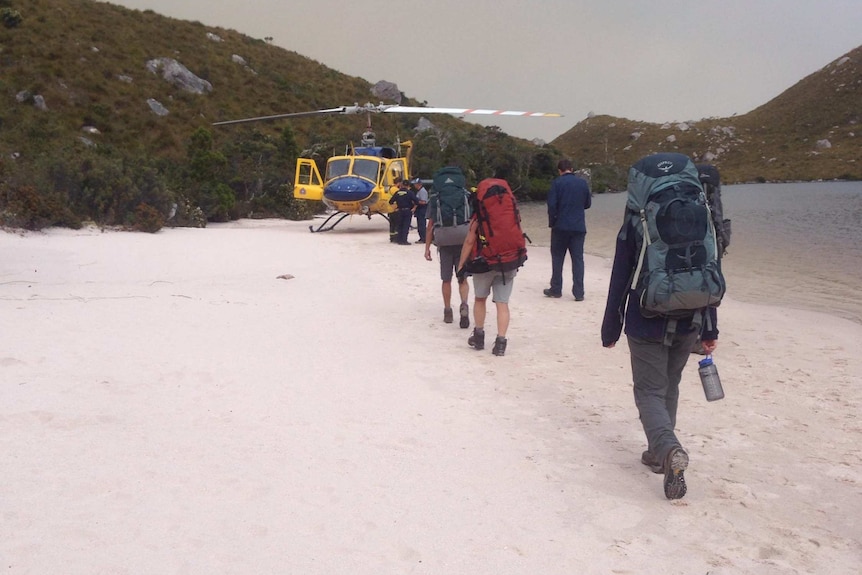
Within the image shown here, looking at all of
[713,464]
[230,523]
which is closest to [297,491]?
[230,523]

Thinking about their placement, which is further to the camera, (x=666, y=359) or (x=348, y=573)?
(x=666, y=359)

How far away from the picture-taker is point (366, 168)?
18.5 metres

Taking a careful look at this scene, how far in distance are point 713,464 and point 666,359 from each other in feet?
2.78

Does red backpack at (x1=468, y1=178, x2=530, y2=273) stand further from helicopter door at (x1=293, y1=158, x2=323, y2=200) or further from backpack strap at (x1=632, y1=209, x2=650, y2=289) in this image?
helicopter door at (x1=293, y1=158, x2=323, y2=200)

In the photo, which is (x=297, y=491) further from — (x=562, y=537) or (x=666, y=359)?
(x=666, y=359)

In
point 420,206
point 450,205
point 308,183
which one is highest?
point 308,183

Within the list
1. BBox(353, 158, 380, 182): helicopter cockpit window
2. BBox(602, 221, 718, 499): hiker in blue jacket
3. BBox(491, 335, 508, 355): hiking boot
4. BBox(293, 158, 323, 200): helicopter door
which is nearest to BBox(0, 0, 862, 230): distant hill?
BBox(293, 158, 323, 200): helicopter door

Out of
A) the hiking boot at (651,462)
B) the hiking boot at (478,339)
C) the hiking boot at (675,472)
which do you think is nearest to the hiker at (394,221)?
the hiking boot at (478,339)

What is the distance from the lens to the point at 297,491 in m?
3.70

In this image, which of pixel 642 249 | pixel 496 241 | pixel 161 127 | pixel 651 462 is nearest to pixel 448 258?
pixel 496 241

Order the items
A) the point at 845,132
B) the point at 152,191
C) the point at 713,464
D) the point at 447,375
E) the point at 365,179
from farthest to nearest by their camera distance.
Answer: the point at 845,132, the point at 365,179, the point at 152,191, the point at 447,375, the point at 713,464

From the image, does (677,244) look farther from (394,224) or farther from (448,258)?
(394,224)

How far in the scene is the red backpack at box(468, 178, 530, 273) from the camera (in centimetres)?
666

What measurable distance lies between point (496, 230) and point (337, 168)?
41.6 ft
